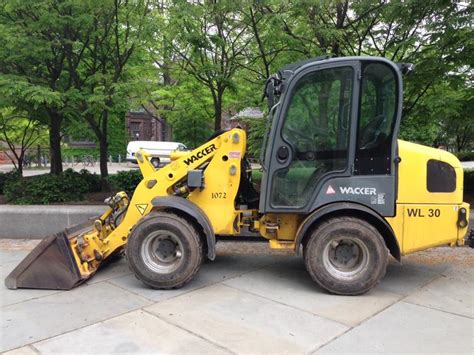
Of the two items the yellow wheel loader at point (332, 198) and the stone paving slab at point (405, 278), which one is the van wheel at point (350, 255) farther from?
the stone paving slab at point (405, 278)

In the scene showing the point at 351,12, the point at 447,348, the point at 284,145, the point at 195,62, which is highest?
the point at 351,12

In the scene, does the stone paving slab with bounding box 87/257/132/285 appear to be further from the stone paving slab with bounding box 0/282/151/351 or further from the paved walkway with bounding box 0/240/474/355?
the stone paving slab with bounding box 0/282/151/351

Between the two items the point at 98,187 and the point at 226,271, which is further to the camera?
the point at 98,187

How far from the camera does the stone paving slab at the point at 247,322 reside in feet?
11.8

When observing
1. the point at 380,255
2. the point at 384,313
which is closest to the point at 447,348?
the point at 384,313

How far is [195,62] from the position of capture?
9.30m

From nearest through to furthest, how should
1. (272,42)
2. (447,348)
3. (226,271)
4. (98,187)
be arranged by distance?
(447,348) < (226,271) < (272,42) < (98,187)

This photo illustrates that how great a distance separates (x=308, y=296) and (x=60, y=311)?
258 centimetres

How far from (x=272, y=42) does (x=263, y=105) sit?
129 cm

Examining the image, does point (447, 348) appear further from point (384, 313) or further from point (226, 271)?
point (226, 271)

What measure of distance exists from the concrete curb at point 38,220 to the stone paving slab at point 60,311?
275 cm

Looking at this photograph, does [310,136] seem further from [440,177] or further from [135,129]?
[135,129]

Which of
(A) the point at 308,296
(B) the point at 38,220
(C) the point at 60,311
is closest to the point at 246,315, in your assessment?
(A) the point at 308,296

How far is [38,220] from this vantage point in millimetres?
7598
